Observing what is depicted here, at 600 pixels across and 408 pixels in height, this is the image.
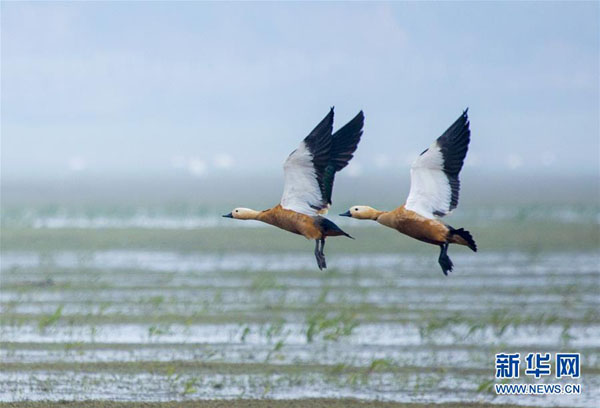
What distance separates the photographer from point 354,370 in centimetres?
2250

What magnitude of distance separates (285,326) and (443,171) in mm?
15675

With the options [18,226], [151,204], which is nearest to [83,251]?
[18,226]

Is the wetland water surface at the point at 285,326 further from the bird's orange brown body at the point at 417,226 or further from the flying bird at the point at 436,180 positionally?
the bird's orange brown body at the point at 417,226

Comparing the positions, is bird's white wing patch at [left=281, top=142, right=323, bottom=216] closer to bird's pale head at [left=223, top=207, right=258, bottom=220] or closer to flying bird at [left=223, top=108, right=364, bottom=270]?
flying bird at [left=223, top=108, right=364, bottom=270]

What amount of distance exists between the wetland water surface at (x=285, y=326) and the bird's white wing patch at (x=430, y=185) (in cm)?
1010

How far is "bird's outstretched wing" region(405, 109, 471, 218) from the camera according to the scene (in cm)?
1097

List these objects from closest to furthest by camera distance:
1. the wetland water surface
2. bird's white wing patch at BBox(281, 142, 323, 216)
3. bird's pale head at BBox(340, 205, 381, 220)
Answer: bird's pale head at BBox(340, 205, 381, 220) → bird's white wing patch at BBox(281, 142, 323, 216) → the wetland water surface

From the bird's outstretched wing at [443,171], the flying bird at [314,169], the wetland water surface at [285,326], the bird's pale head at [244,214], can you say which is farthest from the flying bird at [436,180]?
the wetland water surface at [285,326]

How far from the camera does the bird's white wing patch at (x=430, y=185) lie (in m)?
10.9

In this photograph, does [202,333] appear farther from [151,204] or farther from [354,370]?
[151,204]

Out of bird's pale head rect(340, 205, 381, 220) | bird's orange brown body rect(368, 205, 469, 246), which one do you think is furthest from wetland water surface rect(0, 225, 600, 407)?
bird's orange brown body rect(368, 205, 469, 246)

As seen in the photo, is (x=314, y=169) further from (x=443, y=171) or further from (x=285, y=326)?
(x=285, y=326)

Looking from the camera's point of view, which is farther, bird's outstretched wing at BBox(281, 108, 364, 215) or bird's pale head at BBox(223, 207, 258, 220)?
bird's outstretched wing at BBox(281, 108, 364, 215)

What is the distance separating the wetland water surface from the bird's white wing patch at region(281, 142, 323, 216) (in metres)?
10.1
